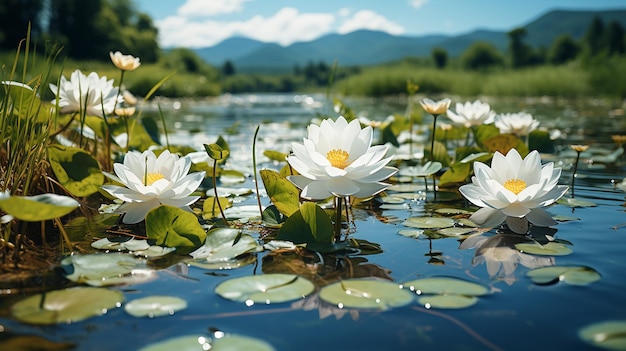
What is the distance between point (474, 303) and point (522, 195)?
506 millimetres

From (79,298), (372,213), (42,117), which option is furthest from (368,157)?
(42,117)

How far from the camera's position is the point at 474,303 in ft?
3.14

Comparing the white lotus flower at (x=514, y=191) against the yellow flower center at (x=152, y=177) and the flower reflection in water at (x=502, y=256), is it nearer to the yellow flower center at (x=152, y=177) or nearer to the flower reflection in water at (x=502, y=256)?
the flower reflection in water at (x=502, y=256)

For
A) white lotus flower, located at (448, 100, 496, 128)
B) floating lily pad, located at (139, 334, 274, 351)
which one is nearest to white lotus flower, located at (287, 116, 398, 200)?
floating lily pad, located at (139, 334, 274, 351)

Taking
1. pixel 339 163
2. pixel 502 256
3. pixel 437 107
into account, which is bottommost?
pixel 502 256

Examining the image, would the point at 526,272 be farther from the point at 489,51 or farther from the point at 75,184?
the point at 489,51

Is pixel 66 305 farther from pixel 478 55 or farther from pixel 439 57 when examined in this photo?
pixel 478 55

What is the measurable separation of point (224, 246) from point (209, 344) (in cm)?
48

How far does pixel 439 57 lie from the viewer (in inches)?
1954

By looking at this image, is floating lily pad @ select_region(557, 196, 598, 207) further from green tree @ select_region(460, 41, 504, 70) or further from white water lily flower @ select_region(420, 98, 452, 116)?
green tree @ select_region(460, 41, 504, 70)

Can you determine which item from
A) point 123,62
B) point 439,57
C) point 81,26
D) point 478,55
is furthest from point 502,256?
point 478,55

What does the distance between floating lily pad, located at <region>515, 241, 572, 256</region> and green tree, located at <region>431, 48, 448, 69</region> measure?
163 ft

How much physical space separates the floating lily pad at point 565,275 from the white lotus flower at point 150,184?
888 millimetres

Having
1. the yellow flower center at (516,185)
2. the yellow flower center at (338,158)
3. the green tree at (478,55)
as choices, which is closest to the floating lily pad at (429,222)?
the yellow flower center at (516,185)
